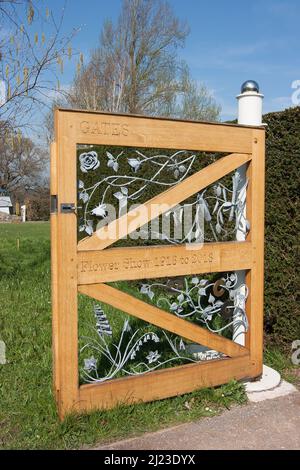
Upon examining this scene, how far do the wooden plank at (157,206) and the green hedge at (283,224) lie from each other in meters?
0.71

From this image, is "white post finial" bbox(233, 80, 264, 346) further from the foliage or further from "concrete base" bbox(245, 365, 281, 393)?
the foliage

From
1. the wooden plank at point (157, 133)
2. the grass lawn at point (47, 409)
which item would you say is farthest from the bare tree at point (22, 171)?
the wooden plank at point (157, 133)

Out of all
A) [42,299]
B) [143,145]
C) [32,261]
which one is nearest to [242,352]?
[143,145]

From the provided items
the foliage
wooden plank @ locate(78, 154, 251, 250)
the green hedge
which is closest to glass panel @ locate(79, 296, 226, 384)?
wooden plank @ locate(78, 154, 251, 250)

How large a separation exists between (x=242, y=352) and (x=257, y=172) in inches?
52.0

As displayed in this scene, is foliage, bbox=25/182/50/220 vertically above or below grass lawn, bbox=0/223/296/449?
above

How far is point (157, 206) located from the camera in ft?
10.0

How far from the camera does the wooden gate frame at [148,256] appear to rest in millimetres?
2764

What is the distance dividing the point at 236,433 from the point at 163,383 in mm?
571

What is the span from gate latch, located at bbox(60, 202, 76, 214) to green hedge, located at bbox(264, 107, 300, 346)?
1.96m

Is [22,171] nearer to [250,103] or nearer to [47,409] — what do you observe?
[250,103]

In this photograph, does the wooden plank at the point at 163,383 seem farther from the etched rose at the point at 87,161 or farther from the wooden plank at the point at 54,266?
the etched rose at the point at 87,161

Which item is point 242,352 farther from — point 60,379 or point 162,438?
point 60,379

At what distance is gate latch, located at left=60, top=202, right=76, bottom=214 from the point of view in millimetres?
2742
